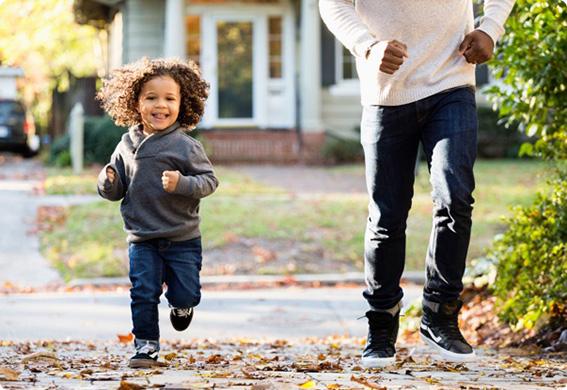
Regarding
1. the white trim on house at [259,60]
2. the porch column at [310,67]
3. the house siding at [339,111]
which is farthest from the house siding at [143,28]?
the house siding at [339,111]

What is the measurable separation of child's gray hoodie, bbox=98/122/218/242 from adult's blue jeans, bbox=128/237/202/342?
2.0 inches

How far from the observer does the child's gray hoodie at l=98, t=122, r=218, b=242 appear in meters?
4.91

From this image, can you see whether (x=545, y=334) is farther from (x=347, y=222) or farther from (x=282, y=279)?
(x=347, y=222)

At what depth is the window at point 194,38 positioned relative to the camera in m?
23.0

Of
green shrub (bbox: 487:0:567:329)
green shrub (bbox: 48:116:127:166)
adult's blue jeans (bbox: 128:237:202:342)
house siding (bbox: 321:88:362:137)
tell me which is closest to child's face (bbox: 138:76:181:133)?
adult's blue jeans (bbox: 128:237:202:342)

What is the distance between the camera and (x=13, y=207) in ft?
46.6

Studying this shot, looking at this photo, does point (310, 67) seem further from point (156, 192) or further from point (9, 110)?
point (156, 192)

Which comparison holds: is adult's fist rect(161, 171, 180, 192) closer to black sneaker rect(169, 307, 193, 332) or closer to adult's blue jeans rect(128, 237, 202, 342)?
adult's blue jeans rect(128, 237, 202, 342)

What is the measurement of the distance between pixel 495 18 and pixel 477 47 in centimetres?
22

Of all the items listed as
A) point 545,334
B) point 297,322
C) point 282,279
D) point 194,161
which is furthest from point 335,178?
point 194,161

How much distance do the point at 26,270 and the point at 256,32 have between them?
41.7ft

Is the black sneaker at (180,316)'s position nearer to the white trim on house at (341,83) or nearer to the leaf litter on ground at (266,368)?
the leaf litter on ground at (266,368)

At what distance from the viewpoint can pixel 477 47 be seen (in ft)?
15.3

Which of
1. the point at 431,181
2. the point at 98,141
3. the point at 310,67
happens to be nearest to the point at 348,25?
the point at 431,181
